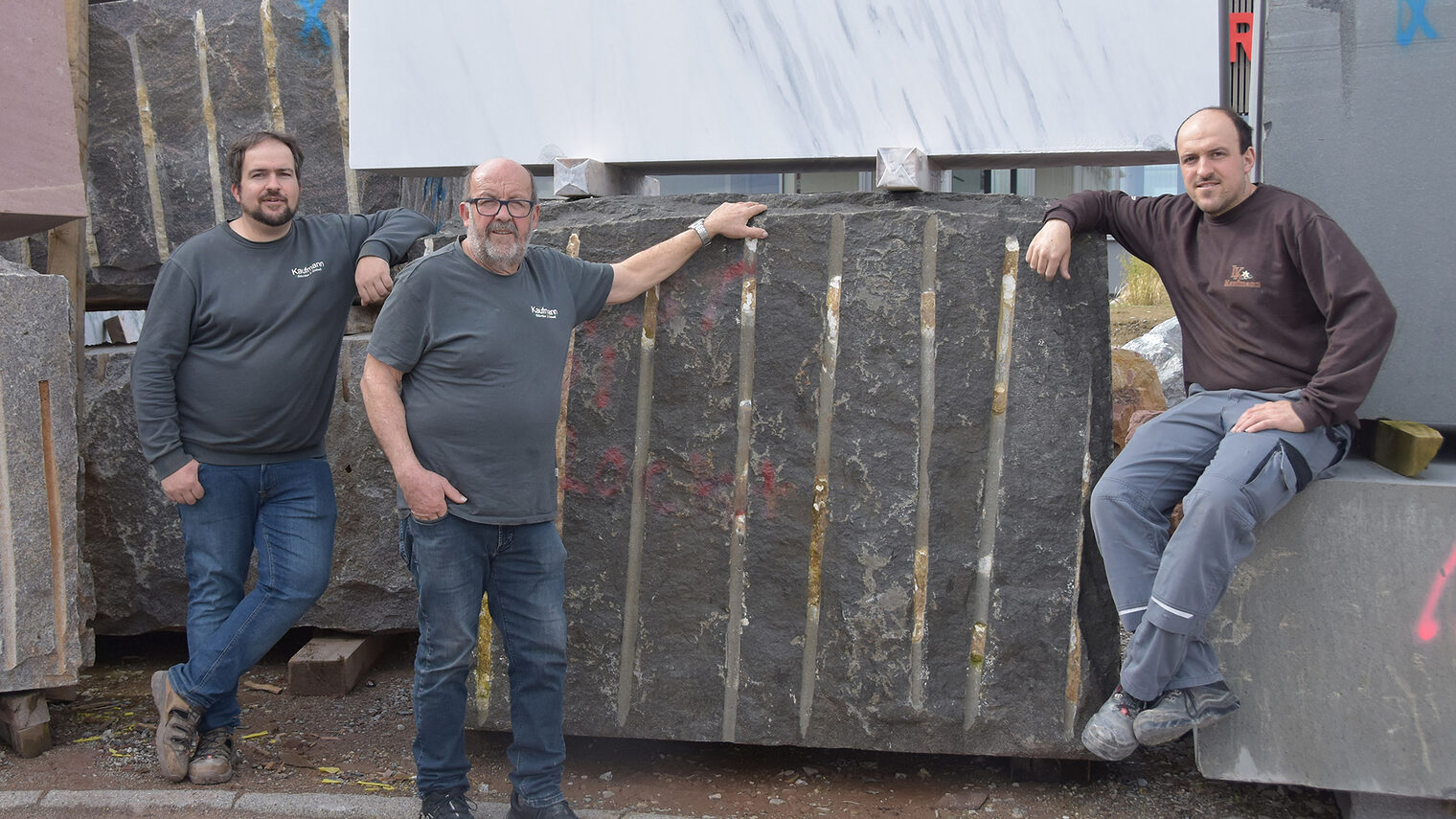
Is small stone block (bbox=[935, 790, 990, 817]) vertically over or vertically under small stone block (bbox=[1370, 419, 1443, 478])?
under

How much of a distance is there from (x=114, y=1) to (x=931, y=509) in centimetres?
357

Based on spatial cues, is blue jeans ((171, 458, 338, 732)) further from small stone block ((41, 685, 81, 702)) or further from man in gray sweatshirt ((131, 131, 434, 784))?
small stone block ((41, 685, 81, 702))

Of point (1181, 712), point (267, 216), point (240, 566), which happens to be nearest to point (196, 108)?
point (267, 216)

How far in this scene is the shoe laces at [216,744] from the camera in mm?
3334

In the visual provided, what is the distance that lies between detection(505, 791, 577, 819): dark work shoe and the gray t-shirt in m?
0.72

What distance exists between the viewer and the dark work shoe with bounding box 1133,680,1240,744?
2.80 m

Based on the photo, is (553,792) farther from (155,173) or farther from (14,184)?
(155,173)

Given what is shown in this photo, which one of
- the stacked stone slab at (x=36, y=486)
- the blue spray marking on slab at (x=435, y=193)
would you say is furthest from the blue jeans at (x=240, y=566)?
the blue spray marking on slab at (x=435, y=193)

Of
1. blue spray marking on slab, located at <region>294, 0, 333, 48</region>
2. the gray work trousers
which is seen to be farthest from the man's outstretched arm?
blue spray marking on slab, located at <region>294, 0, 333, 48</region>

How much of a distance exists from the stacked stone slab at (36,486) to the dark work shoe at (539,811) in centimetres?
159

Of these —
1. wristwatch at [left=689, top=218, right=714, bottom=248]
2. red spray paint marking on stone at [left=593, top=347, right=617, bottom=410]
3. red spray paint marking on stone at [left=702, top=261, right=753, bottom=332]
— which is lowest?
red spray paint marking on stone at [left=593, top=347, right=617, bottom=410]

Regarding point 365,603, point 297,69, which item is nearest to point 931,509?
point 365,603

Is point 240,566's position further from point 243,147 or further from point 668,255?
point 668,255

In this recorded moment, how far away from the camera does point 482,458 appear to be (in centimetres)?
280
